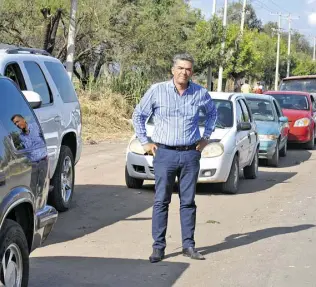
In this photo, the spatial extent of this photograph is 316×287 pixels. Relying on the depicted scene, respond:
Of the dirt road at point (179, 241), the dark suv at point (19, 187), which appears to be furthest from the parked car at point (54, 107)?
the dark suv at point (19, 187)

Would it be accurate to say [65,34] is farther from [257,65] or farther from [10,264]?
[257,65]

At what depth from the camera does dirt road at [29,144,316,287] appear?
6738 mm

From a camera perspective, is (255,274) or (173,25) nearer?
(255,274)

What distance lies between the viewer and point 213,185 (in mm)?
12773

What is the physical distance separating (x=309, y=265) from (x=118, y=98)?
59.4 feet

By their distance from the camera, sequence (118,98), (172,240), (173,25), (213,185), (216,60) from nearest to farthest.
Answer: (172,240) → (213,185) → (118,98) → (173,25) → (216,60)

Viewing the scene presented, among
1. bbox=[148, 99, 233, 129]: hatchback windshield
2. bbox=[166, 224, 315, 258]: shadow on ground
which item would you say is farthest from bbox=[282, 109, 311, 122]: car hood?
bbox=[166, 224, 315, 258]: shadow on ground

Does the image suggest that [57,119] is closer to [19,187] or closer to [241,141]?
[241,141]

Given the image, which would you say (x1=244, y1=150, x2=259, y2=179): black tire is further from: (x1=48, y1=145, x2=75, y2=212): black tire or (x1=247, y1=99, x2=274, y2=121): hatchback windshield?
(x1=48, y1=145, x2=75, y2=212): black tire

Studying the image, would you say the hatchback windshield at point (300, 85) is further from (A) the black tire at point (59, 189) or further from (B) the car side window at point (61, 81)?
(A) the black tire at point (59, 189)

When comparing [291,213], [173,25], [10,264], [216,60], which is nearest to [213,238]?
[291,213]

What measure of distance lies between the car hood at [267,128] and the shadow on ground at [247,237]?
7095 millimetres

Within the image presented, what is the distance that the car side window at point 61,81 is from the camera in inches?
390

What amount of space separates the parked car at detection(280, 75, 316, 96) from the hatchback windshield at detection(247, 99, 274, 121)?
35.6 ft
